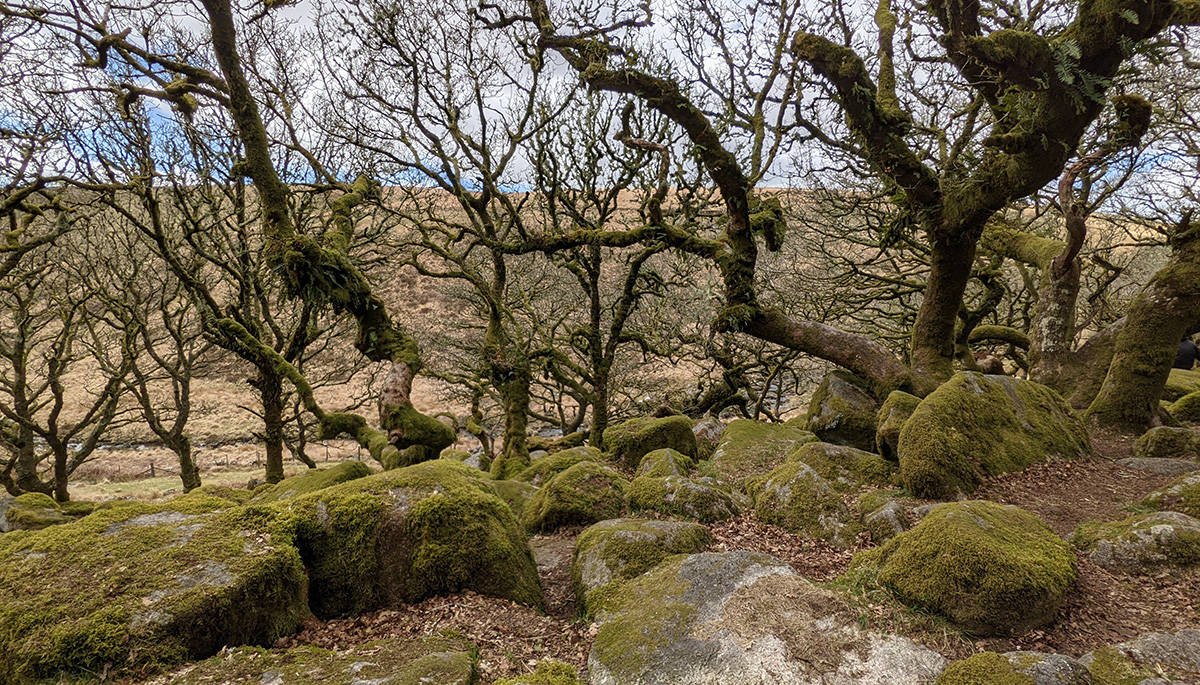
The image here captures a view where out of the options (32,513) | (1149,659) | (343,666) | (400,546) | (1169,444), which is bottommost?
(1149,659)

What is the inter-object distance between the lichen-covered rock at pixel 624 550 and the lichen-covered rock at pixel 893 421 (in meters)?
3.60

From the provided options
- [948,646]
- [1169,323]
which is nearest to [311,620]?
[948,646]

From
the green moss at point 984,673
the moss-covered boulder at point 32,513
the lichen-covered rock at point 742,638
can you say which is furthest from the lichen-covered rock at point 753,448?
the moss-covered boulder at point 32,513

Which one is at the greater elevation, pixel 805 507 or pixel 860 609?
pixel 805 507

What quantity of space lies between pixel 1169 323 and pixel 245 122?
14095 millimetres

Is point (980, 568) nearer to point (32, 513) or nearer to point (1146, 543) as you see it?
point (1146, 543)

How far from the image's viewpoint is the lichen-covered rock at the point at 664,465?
27.0ft

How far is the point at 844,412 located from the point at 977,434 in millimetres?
2524

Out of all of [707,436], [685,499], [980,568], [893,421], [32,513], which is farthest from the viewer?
[707,436]

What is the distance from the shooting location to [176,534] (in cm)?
410

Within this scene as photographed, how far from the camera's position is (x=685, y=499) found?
688 cm

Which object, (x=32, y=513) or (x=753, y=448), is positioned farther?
(x=753, y=448)

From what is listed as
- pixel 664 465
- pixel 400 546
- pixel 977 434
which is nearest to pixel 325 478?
pixel 400 546

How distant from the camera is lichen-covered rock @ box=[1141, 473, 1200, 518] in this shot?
17.5ft
